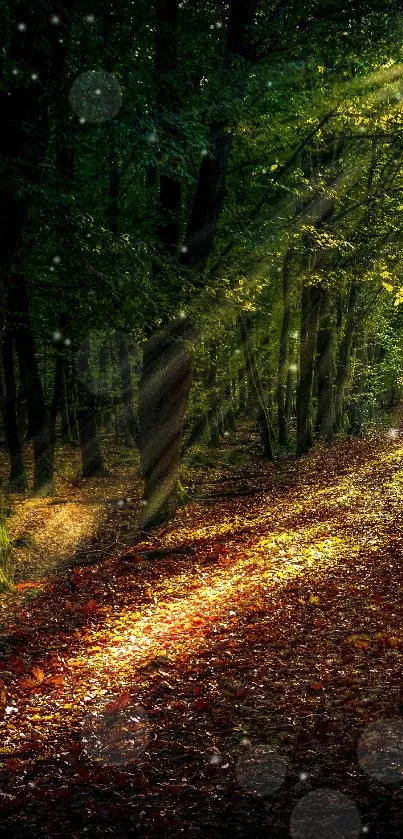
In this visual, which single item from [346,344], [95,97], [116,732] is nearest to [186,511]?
[95,97]

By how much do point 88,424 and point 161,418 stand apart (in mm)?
7910

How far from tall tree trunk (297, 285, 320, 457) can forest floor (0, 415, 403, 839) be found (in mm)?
9952

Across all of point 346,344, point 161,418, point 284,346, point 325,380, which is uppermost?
point 284,346

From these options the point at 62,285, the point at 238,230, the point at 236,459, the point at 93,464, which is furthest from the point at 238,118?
the point at 236,459

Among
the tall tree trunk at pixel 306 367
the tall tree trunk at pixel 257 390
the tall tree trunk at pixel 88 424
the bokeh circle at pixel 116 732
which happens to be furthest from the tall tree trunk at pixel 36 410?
the bokeh circle at pixel 116 732

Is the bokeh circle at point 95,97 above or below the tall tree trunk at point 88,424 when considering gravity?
above

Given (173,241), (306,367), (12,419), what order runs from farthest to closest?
(306,367), (12,419), (173,241)

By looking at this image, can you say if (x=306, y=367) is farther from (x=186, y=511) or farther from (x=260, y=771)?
(x=260, y=771)

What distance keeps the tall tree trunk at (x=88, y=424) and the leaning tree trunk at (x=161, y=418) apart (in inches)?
280

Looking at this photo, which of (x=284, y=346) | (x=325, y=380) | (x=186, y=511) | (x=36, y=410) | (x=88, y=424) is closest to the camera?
(x=186, y=511)

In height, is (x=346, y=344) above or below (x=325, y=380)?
above

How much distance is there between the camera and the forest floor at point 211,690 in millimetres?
4727

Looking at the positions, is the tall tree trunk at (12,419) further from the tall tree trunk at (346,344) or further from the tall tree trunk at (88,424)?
the tall tree trunk at (346,344)

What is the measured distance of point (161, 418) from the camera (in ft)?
46.2
